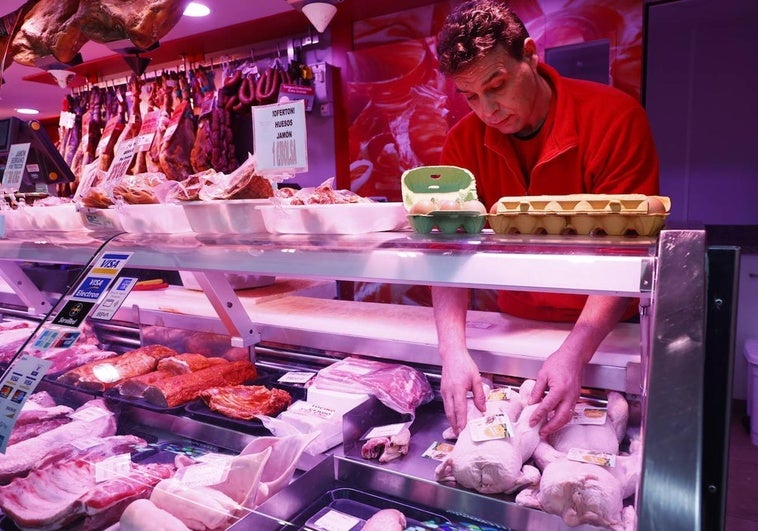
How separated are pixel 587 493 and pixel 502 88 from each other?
132 cm

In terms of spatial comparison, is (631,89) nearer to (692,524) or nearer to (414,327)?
(414,327)

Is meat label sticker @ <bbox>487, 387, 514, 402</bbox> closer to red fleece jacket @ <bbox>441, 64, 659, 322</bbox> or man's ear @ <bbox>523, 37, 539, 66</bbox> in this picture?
red fleece jacket @ <bbox>441, 64, 659, 322</bbox>

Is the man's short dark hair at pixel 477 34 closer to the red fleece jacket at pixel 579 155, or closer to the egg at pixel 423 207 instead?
the red fleece jacket at pixel 579 155

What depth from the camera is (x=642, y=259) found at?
0.99 metres

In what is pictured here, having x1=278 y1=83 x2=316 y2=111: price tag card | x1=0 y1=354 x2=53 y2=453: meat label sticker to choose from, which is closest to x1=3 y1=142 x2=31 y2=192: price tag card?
x1=0 y1=354 x2=53 y2=453: meat label sticker

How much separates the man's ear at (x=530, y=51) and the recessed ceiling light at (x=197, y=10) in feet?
12.0

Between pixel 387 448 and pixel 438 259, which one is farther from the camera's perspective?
pixel 387 448

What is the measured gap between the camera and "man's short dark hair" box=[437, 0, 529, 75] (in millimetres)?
1841

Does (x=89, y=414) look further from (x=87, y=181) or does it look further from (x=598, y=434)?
(x=598, y=434)

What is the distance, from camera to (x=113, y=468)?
1.65m

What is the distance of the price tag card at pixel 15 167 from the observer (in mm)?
2438

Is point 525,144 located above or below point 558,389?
above

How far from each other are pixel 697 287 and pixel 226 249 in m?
1.06

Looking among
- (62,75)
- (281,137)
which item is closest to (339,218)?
(281,137)
